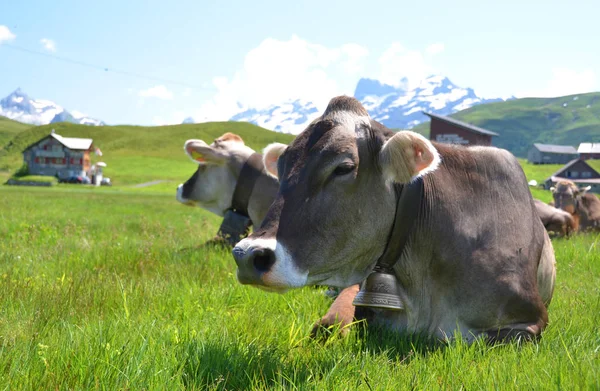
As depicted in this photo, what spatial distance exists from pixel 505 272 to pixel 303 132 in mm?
1773

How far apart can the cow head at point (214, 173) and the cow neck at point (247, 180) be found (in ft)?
1.86

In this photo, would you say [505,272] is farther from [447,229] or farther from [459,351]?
[459,351]

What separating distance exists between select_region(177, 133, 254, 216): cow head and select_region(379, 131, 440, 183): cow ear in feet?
21.5

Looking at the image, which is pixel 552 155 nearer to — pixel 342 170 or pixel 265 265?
pixel 342 170

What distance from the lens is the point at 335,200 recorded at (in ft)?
11.6

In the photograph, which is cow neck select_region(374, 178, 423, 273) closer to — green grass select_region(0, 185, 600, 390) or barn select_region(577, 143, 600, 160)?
green grass select_region(0, 185, 600, 390)

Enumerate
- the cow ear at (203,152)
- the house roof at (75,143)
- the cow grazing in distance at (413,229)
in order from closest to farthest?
the cow grazing in distance at (413,229) < the cow ear at (203,152) < the house roof at (75,143)

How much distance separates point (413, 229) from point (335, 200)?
0.83 metres

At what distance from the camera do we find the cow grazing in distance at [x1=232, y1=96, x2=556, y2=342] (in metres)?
3.41

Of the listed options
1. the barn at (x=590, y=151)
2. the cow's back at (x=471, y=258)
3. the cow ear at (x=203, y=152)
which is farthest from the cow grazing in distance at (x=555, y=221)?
the barn at (x=590, y=151)

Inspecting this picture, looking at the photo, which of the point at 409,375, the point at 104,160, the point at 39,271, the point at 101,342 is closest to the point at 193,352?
the point at 101,342

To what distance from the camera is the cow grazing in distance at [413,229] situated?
3.41 metres

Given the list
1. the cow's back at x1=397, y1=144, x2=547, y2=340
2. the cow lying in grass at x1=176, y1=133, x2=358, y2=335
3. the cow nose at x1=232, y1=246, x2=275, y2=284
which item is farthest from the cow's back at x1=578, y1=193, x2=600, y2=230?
the cow nose at x1=232, y1=246, x2=275, y2=284

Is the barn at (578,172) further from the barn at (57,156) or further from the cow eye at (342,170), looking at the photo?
the cow eye at (342,170)
